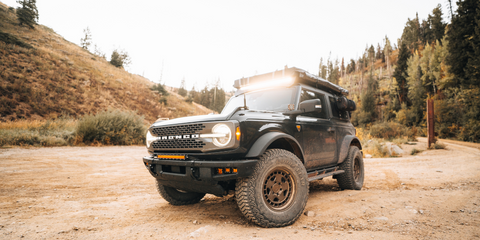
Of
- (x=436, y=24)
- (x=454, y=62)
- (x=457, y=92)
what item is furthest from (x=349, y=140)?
(x=436, y=24)

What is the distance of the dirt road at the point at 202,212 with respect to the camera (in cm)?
245

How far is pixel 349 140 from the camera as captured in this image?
15.7ft

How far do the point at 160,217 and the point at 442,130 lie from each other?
3436 cm

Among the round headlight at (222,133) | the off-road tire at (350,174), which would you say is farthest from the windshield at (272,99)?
the off-road tire at (350,174)

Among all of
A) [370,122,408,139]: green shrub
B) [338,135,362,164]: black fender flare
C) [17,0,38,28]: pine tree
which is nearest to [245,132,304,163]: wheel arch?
[338,135,362,164]: black fender flare

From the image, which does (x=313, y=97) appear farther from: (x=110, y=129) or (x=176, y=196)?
(x=110, y=129)

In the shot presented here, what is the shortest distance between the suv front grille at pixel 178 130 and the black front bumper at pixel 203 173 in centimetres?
35

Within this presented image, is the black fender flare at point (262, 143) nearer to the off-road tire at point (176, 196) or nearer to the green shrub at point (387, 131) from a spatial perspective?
the off-road tire at point (176, 196)

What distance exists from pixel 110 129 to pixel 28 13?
43850 millimetres

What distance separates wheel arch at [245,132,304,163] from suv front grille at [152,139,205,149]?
1.95ft

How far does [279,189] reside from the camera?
2834 millimetres

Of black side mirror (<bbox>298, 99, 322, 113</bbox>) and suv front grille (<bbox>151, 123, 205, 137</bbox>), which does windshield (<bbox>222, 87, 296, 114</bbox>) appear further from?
suv front grille (<bbox>151, 123, 205, 137</bbox>)

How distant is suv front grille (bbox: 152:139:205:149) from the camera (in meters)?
2.63

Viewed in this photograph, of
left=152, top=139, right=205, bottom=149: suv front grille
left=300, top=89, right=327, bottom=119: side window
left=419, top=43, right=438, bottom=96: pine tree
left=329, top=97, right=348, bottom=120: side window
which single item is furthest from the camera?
left=419, top=43, right=438, bottom=96: pine tree
